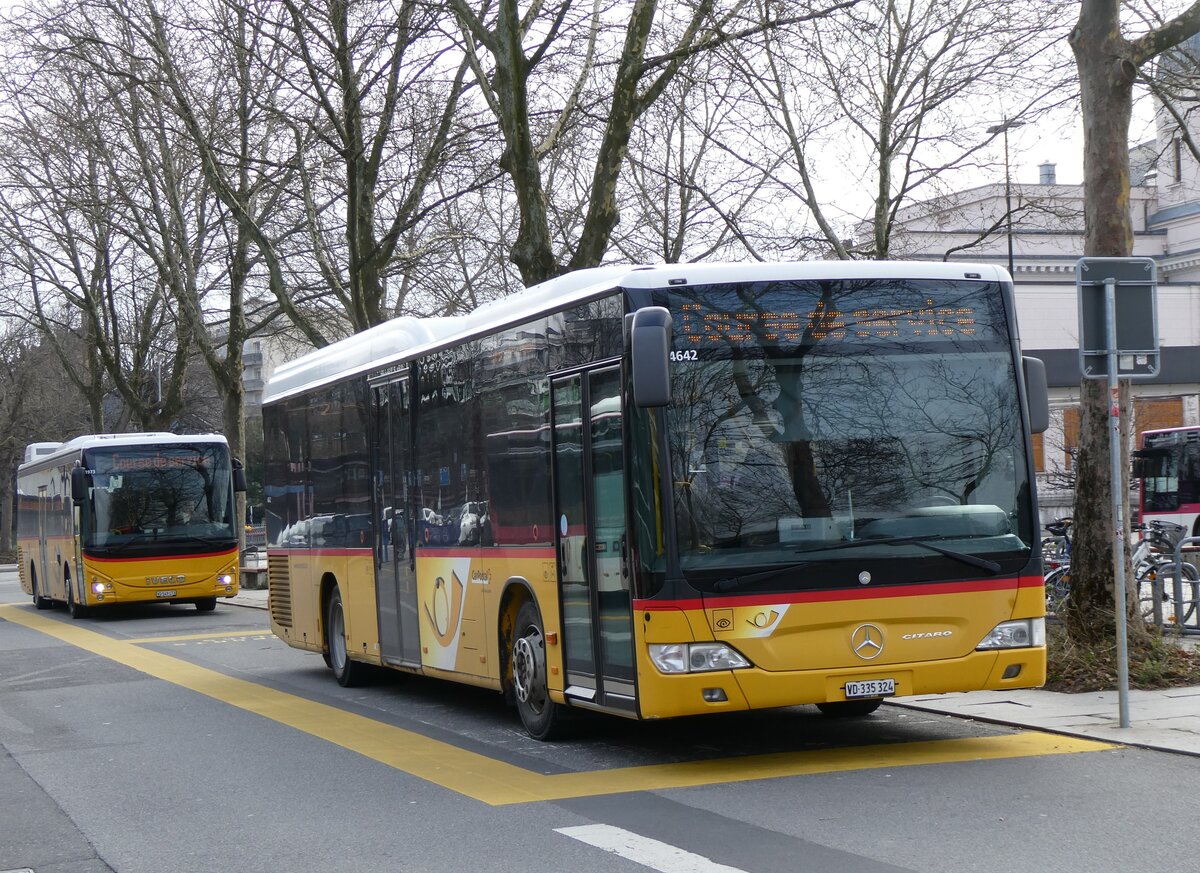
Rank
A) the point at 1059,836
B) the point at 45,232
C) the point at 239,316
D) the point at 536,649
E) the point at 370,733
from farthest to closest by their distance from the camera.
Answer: the point at 45,232, the point at 239,316, the point at 370,733, the point at 536,649, the point at 1059,836

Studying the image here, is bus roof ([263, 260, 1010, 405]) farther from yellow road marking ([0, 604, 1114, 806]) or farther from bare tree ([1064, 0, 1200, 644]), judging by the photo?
bare tree ([1064, 0, 1200, 644])

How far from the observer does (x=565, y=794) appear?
879 cm

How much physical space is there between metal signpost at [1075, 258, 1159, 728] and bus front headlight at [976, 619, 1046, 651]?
2.75 ft

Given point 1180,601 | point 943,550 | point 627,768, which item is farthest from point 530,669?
point 1180,601

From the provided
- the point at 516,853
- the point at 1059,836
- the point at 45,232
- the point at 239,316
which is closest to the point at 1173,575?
the point at 1059,836

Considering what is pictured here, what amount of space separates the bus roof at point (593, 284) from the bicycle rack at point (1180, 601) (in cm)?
666

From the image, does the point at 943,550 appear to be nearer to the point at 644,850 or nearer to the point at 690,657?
the point at 690,657

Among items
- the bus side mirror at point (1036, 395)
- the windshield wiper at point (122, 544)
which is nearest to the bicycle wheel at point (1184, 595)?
the bus side mirror at point (1036, 395)

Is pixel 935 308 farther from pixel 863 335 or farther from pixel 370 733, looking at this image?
pixel 370 733

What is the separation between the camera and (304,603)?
16844 mm

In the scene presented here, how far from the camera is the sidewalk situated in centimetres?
983

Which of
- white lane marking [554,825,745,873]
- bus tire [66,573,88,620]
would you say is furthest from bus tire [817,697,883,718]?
bus tire [66,573,88,620]

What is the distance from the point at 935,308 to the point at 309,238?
926 inches

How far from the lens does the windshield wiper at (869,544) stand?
9.09 m
